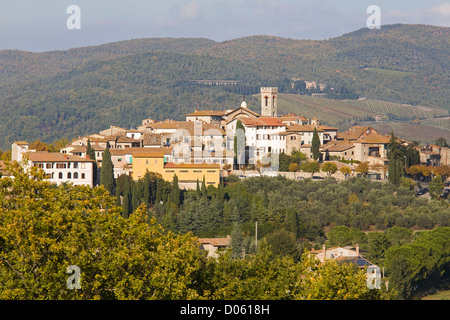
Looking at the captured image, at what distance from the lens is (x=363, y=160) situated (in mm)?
72938

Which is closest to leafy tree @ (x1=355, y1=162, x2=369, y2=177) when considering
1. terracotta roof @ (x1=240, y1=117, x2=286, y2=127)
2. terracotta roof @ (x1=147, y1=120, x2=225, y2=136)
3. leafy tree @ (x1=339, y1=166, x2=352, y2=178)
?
leafy tree @ (x1=339, y1=166, x2=352, y2=178)

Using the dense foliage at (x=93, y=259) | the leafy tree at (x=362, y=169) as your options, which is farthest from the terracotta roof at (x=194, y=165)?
the dense foliage at (x=93, y=259)

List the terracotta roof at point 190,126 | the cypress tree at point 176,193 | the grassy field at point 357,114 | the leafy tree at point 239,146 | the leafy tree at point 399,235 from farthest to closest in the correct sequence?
the grassy field at point 357,114, the terracotta roof at point 190,126, the leafy tree at point 239,146, the cypress tree at point 176,193, the leafy tree at point 399,235

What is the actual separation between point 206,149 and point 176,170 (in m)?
6.34

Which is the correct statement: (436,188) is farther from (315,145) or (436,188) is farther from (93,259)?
(93,259)

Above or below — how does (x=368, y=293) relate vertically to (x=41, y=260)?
below

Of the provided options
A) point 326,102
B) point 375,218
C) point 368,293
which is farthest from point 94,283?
point 326,102

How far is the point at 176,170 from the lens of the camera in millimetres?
64938

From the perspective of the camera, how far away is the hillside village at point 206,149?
6456 centimetres

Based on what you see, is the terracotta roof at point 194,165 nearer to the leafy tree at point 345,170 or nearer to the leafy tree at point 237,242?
the leafy tree at point 237,242

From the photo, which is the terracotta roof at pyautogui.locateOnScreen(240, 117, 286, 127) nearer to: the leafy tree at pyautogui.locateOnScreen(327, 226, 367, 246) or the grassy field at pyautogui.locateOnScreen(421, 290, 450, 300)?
the leafy tree at pyautogui.locateOnScreen(327, 226, 367, 246)
